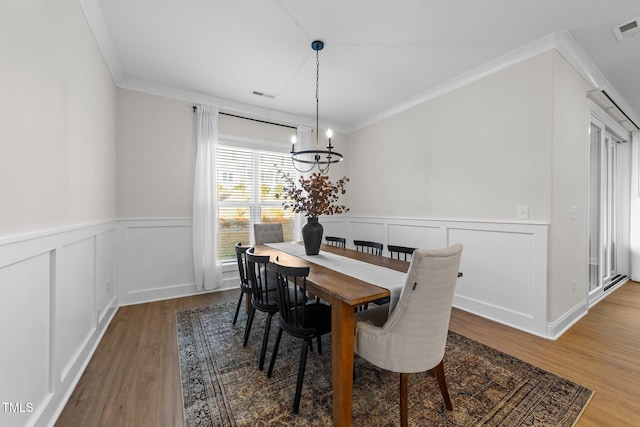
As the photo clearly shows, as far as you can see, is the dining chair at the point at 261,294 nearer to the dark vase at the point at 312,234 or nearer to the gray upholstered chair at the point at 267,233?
the dark vase at the point at 312,234

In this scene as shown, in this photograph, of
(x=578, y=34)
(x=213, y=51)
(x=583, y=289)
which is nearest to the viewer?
(x=578, y=34)

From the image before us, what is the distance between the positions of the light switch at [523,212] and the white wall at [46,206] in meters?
3.61

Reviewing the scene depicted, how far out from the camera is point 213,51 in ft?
8.63

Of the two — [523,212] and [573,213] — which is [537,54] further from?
[573,213]

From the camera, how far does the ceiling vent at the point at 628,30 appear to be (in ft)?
7.06

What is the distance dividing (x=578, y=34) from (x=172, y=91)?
14.3ft

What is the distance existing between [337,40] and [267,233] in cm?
232

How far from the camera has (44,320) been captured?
1.38m

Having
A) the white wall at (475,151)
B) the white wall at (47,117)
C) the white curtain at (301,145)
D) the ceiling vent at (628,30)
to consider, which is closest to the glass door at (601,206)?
the ceiling vent at (628,30)

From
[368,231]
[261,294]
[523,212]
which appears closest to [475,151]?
[523,212]

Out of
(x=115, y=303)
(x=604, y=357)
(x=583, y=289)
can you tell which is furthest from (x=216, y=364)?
(x=583, y=289)

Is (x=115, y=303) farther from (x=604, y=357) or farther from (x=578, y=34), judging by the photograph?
(x=578, y=34)

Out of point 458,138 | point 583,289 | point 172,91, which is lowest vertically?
point 583,289

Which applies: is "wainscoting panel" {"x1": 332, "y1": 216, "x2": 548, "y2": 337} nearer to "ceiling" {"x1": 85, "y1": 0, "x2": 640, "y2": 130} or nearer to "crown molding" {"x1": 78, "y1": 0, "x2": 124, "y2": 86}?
"ceiling" {"x1": 85, "y1": 0, "x2": 640, "y2": 130}
